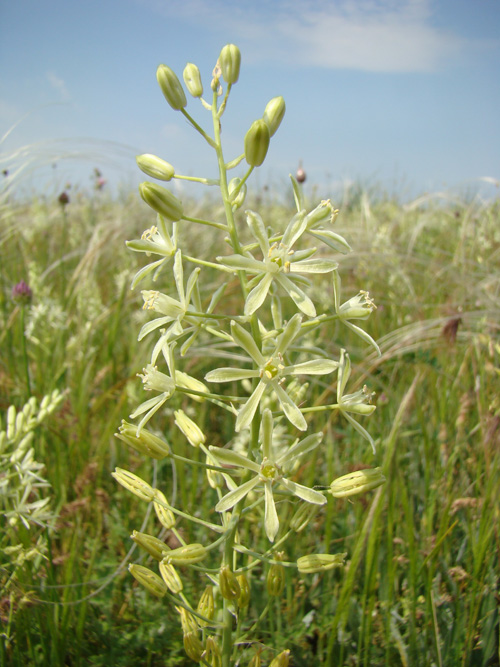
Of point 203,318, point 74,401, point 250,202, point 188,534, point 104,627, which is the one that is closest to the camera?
point 203,318

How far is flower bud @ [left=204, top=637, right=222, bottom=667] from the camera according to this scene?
1.57m

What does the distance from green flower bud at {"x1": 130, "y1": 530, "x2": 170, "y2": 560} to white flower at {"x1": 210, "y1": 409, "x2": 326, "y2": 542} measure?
26 cm

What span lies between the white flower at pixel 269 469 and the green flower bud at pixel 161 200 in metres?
0.65

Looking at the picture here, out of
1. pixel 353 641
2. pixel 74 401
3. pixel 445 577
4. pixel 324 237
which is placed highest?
pixel 324 237

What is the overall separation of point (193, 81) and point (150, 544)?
4.98 feet

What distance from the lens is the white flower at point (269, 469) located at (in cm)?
146

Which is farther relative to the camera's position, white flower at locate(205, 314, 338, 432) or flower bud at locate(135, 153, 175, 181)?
flower bud at locate(135, 153, 175, 181)

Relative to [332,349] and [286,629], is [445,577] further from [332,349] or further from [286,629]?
[332,349]

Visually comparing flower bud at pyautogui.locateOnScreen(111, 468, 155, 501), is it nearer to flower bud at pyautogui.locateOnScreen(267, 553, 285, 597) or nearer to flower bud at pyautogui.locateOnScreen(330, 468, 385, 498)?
flower bud at pyautogui.locateOnScreen(267, 553, 285, 597)

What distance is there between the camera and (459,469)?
9.59ft

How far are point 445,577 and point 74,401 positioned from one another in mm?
2350

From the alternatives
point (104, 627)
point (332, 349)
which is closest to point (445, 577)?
point (104, 627)

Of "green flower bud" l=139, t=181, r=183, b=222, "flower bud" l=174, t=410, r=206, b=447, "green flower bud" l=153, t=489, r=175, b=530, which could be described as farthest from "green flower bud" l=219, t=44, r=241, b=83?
"green flower bud" l=153, t=489, r=175, b=530

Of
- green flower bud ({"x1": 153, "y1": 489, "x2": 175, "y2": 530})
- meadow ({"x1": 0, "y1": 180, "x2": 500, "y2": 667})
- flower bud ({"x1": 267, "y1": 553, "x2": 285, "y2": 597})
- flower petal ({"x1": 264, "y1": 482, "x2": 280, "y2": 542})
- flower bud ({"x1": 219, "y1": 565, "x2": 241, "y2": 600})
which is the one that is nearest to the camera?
flower petal ({"x1": 264, "y1": 482, "x2": 280, "y2": 542})
